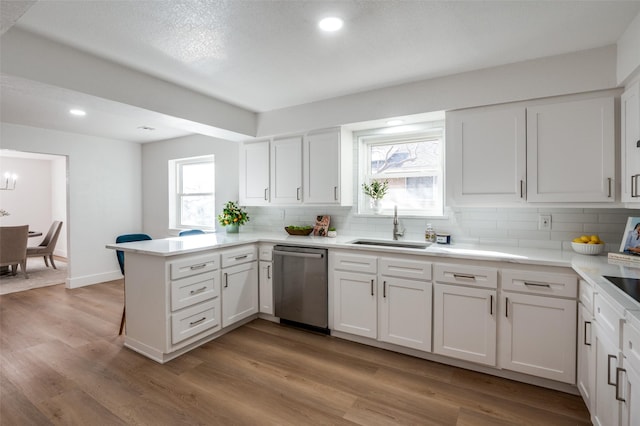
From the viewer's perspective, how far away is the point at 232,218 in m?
4.04

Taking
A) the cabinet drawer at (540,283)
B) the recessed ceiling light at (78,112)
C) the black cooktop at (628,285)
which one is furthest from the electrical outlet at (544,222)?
the recessed ceiling light at (78,112)

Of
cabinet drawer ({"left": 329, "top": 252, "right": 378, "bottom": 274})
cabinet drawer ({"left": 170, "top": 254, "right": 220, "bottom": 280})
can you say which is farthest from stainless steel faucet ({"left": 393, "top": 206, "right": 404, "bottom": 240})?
cabinet drawer ({"left": 170, "top": 254, "right": 220, "bottom": 280})

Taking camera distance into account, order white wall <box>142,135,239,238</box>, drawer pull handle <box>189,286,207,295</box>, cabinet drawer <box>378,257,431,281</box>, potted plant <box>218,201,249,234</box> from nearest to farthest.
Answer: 1. cabinet drawer <box>378,257,431,281</box>
2. drawer pull handle <box>189,286,207,295</box>
3. potted plant <box>218,201,249,234</box>
4. white wall <box>142,135,239,238</box>

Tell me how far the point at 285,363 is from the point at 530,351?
1.86 m

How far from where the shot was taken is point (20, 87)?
224 centimetres

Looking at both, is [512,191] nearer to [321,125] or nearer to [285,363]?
[321,125]

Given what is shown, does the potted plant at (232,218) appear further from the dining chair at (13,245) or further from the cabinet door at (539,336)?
the dining chair at (13,245)

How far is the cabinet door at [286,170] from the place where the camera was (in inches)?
144

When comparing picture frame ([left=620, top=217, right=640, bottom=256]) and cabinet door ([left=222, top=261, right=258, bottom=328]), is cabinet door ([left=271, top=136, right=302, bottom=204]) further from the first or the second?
picture frame ([left=620, top=217, right=640, bottom=256])

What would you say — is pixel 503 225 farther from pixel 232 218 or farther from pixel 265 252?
pixel 232 218

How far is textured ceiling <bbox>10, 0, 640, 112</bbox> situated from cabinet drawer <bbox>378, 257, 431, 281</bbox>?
1643 millimetres

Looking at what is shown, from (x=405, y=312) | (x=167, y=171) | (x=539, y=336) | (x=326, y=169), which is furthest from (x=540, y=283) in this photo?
(x=167, y=171)

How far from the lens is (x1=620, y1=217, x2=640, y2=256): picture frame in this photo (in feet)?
6.91

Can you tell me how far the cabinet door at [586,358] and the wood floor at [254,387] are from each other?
0.49 ft
